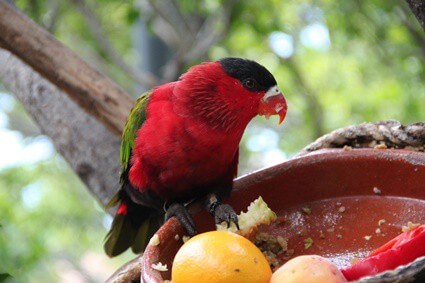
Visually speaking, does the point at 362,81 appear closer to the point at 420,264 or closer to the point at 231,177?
the point at 231,177

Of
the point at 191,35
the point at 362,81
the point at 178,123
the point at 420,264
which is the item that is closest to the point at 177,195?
the point at 178,123

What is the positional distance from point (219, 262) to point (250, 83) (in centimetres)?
92

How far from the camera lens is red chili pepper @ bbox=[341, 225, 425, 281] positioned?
1366mm

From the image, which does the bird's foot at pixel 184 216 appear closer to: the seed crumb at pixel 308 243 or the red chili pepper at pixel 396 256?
the seed crumb at pixel 308 243

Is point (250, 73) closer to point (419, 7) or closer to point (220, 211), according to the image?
point (220, 211)

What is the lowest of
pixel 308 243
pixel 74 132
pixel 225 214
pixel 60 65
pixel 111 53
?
pixel 308 243

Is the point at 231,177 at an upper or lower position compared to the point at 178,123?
lower

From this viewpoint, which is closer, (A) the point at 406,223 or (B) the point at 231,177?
(A) the point at 406,223

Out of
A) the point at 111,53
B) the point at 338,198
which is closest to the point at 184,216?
the point at 338,198

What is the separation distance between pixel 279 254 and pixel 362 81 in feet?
12.1

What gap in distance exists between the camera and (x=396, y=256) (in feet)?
4.51

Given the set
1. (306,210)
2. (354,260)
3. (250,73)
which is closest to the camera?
(354,260)

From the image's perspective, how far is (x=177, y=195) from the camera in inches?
→ 87.5

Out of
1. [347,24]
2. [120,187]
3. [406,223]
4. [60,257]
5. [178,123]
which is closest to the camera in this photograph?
[406,223]
